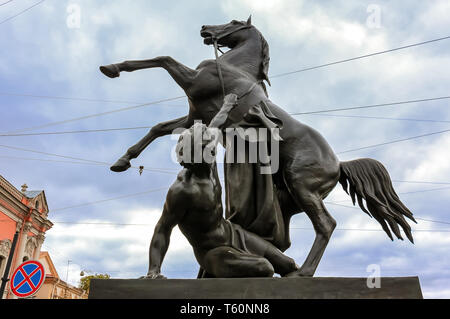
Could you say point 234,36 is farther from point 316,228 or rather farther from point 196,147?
point 316,228

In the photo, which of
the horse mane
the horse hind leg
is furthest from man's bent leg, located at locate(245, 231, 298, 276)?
the horse mane

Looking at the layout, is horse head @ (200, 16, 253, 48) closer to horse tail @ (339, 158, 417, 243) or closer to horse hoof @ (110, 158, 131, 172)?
horse hoof @ (110, 158, 131, 172)

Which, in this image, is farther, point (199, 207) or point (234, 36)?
point (234, 36)

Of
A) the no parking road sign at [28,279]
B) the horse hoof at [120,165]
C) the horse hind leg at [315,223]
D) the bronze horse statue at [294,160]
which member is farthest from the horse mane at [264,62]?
the no parking road sign at [28,279]

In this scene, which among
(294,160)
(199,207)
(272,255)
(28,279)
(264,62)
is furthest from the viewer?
(28,279)

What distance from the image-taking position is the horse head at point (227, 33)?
16.8 ft

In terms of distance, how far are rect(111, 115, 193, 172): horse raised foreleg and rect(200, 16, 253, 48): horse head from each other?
117cm

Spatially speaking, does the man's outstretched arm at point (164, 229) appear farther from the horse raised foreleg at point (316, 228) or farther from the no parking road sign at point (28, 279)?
the no parking road sign at point (28, 279)

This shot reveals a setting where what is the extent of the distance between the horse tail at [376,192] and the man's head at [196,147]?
193 centimetres

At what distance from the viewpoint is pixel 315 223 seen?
12.9 ft

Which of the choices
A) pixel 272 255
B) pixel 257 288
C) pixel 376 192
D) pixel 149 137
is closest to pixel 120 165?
pixel 149 137

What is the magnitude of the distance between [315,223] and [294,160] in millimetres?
722

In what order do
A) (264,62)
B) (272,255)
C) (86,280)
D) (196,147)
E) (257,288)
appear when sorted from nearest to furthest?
(257,288) < (196,147) < (272,255) < (264,62) < (86,280)

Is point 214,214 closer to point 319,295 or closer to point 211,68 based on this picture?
point 319,295
